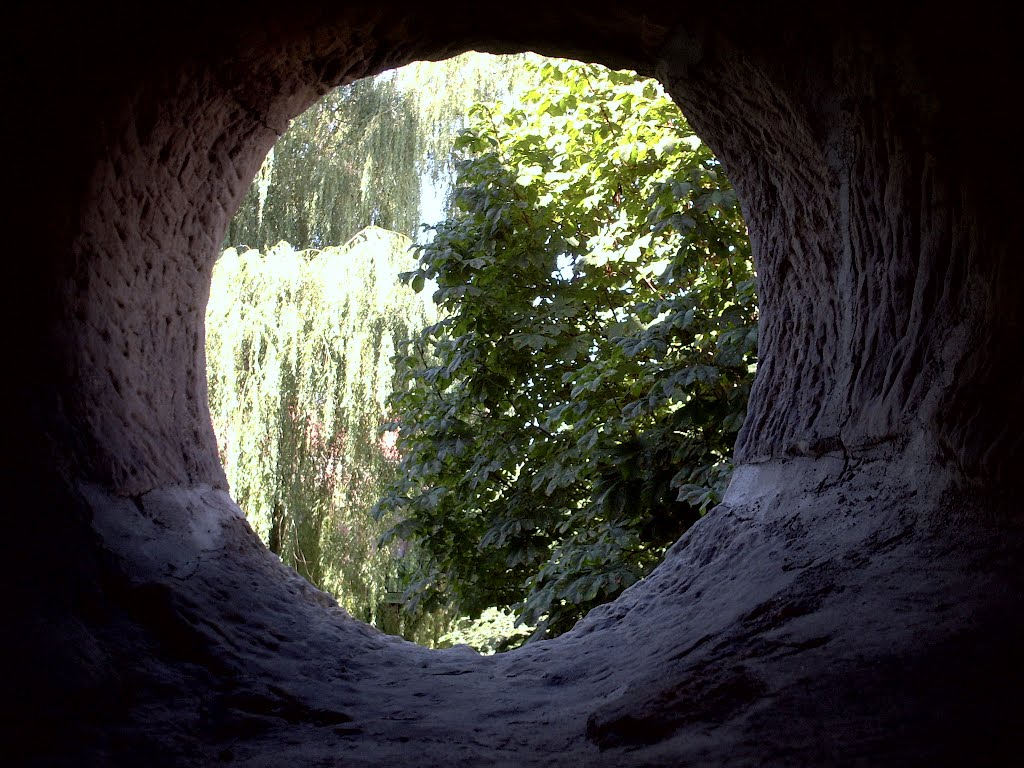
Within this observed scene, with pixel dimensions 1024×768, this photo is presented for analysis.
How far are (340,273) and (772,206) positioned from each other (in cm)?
468

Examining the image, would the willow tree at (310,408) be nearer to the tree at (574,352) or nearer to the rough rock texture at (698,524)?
the tree at (574,352)

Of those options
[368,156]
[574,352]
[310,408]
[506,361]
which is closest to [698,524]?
[574,352]

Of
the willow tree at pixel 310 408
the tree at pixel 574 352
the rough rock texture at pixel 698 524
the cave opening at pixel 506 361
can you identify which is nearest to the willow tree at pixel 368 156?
the cave opening at pixel 506 361

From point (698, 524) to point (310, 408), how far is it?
4295 millimetres

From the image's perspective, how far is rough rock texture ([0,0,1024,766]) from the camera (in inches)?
62.3

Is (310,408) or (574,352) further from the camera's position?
(310,408)

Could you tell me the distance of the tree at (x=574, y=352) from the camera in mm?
3893

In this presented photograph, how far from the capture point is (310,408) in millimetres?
6508

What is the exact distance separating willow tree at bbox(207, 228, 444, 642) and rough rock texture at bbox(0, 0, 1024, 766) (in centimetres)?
376

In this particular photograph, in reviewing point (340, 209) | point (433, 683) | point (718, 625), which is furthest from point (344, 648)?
point (340, 209)

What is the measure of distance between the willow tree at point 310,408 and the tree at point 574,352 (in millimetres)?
951

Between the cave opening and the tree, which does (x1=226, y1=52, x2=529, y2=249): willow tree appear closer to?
the cave opening

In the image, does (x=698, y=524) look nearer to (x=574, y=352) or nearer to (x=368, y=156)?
(x=574, y=352)

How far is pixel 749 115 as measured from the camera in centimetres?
244
